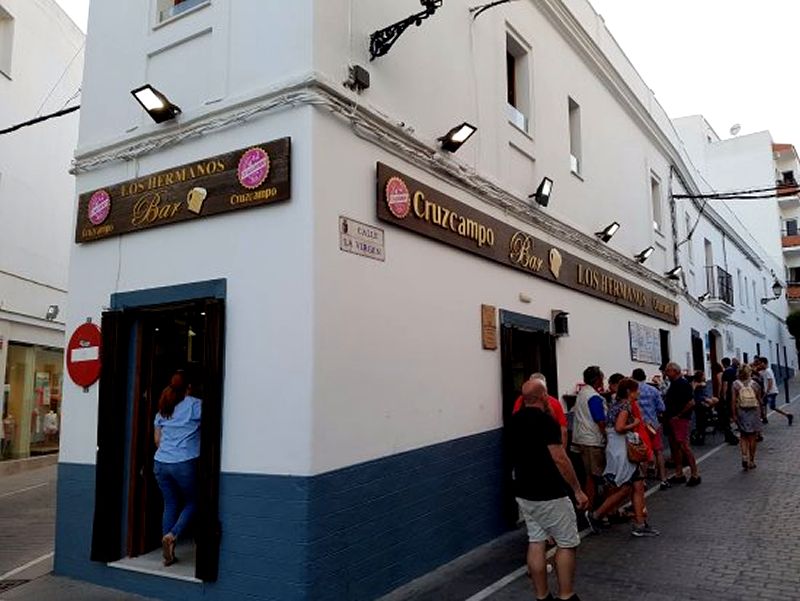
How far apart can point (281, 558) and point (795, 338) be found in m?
43.6

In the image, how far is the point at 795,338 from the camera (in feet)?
133

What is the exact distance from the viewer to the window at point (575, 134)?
1066cm

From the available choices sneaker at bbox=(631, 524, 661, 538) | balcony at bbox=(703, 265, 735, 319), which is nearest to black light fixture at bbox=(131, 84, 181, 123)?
sneaker at bbox=(631, 524, 661, 538)

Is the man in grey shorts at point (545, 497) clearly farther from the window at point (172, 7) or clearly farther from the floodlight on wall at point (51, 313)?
the floodlight on wall at point (51, 313)

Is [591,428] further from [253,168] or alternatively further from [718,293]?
[718,293]

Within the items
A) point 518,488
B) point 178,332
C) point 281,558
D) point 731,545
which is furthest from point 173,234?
point 731,545

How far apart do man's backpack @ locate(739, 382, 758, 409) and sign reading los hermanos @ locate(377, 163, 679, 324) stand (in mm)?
2479

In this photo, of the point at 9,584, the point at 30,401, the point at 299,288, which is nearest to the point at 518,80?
the point at 299,288

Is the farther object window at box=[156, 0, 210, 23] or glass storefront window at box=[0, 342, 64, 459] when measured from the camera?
glass storefront window at box=[0, 342, 64, 459]

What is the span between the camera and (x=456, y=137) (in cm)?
684

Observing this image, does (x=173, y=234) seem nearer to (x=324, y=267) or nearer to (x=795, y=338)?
(x=324, y=267)

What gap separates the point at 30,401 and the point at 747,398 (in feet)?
46.1

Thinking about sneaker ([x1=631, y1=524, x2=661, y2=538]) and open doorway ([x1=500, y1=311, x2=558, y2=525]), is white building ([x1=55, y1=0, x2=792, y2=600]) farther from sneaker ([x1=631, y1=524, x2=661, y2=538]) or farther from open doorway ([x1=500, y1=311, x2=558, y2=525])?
sneaker ([x1=631, y1=524, x2=661, y2=538])

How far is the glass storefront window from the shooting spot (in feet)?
44.8
